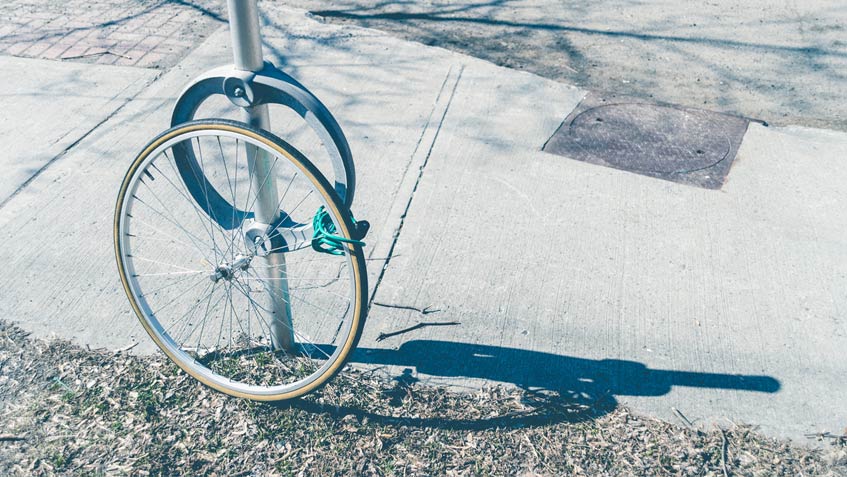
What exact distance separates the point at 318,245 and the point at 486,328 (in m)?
1.06

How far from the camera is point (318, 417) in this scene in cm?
292

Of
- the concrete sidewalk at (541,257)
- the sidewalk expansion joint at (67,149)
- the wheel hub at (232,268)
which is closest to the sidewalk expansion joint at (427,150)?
the concrete sidewalk at (541,257)

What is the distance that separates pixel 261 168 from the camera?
2658 mm

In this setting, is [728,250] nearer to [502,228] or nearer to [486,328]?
[502,228]

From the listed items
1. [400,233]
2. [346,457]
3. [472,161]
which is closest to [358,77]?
[472,161]

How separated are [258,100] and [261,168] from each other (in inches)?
9.8

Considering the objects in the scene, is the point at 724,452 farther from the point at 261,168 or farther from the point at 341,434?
the point at 261,168

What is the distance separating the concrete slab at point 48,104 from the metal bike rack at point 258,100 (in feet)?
6.93

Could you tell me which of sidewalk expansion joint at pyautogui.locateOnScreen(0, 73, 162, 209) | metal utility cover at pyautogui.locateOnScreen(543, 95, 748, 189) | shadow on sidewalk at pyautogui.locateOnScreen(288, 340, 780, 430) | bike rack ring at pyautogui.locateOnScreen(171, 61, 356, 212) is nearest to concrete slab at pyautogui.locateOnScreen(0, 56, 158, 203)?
sidewalk expansion joint at pyautogui.locateOnScreen(0, 73, 162, 209)

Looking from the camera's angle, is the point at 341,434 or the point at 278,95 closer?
the point at 278,95

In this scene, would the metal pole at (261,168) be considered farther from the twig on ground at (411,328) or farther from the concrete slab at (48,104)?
the concrete slab at (48,104)

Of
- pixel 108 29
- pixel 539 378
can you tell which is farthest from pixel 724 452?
pixel 108 29

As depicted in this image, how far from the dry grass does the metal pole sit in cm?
33

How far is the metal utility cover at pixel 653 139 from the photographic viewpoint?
462cm
